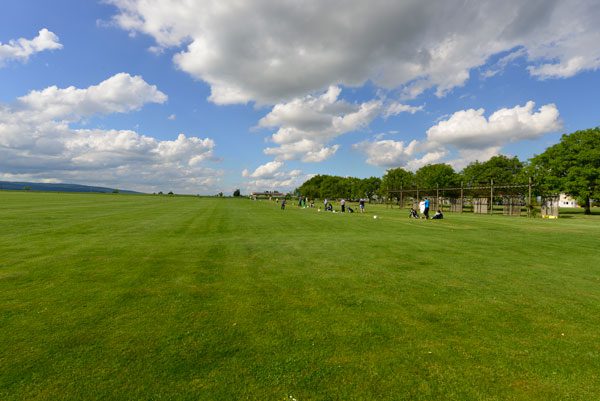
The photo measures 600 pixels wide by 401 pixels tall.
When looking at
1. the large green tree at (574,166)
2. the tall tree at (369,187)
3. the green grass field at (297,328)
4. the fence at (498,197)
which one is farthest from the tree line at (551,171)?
the green grass field at (297,328)

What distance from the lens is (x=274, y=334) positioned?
5445mm

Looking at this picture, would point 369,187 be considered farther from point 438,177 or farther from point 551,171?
point 551,171

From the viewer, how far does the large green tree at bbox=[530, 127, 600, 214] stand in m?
46.1

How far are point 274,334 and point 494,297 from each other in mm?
5298

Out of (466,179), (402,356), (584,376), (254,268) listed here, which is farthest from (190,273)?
(466,179)

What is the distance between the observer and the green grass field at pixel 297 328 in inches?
160

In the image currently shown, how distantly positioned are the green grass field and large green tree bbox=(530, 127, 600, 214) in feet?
154

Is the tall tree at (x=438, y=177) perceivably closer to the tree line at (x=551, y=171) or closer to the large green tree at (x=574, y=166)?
the tree line at (x=551, y=171)

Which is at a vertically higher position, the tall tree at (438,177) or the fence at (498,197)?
the tall tree at (438,177)

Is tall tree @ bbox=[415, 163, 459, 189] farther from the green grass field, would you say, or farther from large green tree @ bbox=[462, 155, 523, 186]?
the green grass field

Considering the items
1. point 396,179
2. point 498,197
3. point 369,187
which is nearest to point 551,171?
point 498,197

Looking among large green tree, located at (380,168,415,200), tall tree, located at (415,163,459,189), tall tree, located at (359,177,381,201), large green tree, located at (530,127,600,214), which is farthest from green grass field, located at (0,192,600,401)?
tall tree, located at (359,177,381,201)

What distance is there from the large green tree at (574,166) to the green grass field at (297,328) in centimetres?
4687

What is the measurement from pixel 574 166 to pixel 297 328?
60.6 m
